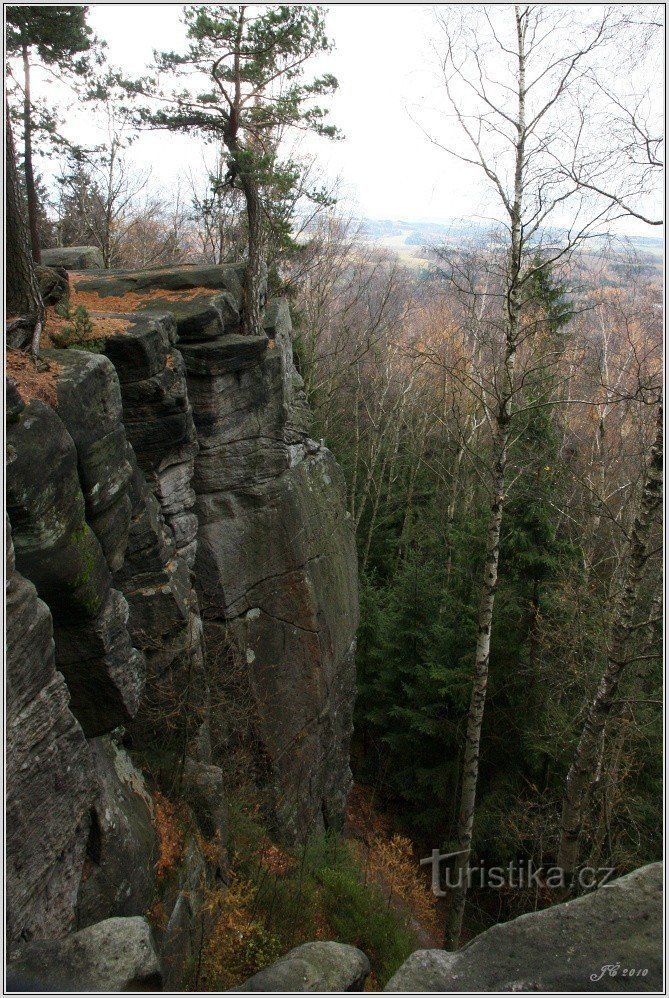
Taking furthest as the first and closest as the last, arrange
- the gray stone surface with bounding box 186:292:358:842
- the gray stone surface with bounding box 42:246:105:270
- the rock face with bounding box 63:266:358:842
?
the gray stone surface with bounding box 42:246:105:270
the gray stone surface with bounding box 186:292:358:842
the rock face with bounding box 63:266:358:842

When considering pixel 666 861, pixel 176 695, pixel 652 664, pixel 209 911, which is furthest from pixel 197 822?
pixel 652 664

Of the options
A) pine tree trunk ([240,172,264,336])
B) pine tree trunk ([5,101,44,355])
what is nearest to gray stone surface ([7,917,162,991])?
pine tree trunk ([5,101,44,355])

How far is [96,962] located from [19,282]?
21.9ft

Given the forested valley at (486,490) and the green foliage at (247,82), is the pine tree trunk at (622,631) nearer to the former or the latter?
the forested valley at (486,490)

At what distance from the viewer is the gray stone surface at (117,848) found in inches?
258

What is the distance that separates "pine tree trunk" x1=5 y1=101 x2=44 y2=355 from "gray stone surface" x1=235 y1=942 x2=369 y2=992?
6481 millimetres

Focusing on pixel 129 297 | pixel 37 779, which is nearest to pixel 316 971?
pixel 37 779

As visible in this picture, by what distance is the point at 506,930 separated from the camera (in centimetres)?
423

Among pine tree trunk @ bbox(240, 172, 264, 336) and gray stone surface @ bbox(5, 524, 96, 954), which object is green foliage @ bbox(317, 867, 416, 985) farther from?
pine tree trunk @ bbox(240, 172, 264, 336)

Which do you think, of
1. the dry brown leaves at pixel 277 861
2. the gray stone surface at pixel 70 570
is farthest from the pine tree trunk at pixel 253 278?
the dry brown leaves at pixel 277 861

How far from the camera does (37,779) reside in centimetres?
536

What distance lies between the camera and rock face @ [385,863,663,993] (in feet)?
12.4

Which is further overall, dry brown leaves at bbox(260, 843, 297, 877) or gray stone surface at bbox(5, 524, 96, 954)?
dry brown leaves at bbox(260, 843, 297, 877)

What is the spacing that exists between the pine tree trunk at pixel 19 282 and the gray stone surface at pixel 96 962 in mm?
5605
